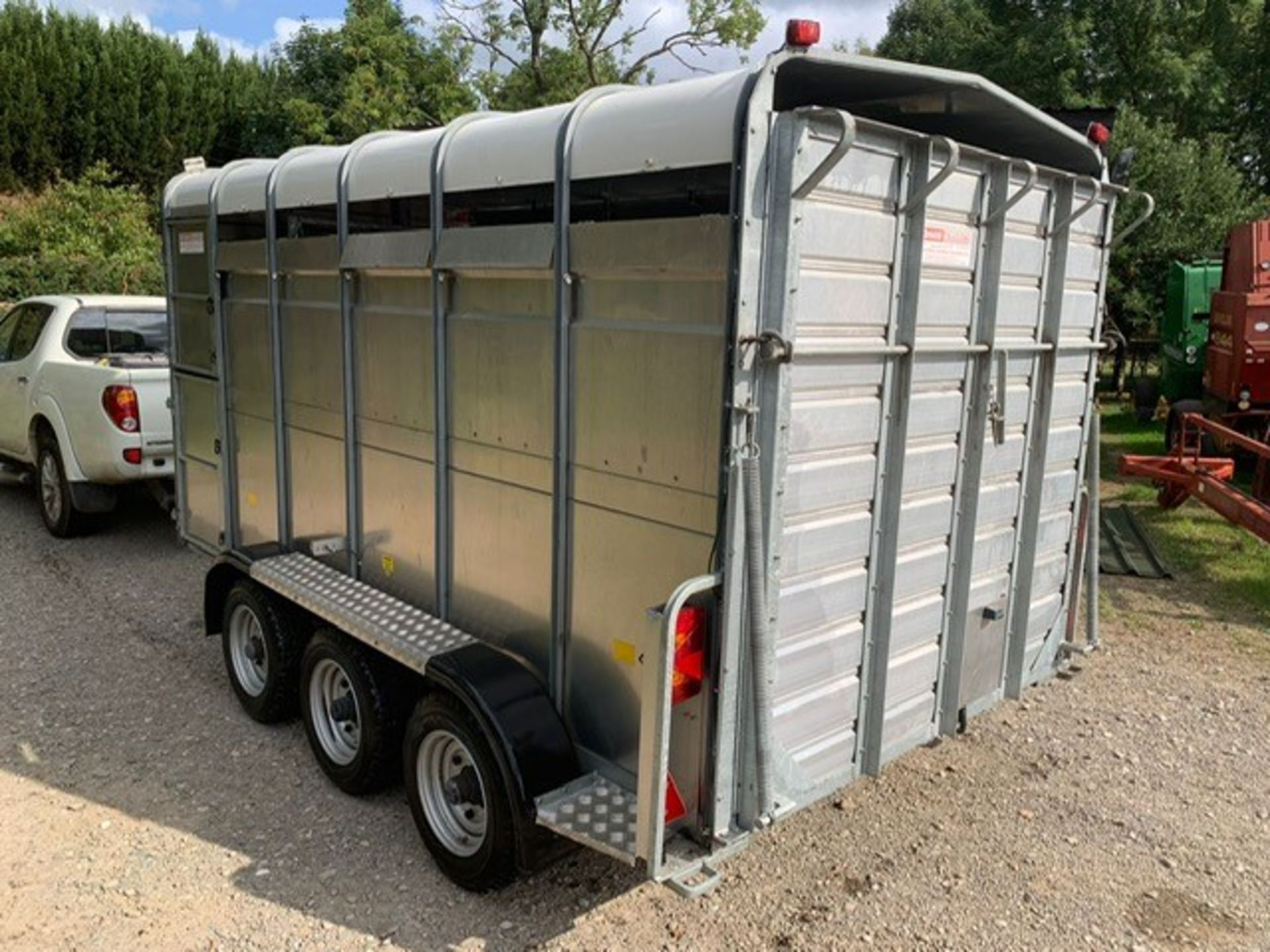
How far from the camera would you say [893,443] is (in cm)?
333

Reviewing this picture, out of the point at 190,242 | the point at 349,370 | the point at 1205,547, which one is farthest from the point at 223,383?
the point at 1205,547

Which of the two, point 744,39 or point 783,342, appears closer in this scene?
point 783,342

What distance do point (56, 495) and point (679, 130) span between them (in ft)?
24.6

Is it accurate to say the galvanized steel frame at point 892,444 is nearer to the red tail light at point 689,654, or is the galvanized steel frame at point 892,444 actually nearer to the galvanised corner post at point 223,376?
the red tail light at point 689,654

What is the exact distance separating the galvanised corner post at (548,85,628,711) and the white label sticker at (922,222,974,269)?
1.16 m

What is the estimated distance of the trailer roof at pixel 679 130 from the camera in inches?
110

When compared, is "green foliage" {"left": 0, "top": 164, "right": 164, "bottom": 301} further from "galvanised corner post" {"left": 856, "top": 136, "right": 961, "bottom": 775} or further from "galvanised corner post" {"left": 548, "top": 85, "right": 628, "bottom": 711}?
"galvanised corner post" {"left": 856, "top": 136, "right": 961, "bottom": 775}

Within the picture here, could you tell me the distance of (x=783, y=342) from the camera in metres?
2.77

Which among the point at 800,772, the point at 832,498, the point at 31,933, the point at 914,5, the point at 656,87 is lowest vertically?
the point at 31,933

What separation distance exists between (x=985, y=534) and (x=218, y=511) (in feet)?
14.2

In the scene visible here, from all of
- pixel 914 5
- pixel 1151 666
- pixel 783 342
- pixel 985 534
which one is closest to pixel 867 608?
pixel 985 534

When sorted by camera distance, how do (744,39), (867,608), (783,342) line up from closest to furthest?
(783,342), (867,608), (744,39)

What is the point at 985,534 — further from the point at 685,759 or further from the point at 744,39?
the point at 744,39

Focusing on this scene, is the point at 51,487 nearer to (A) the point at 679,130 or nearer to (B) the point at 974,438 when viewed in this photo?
(A) the point at 679,130
